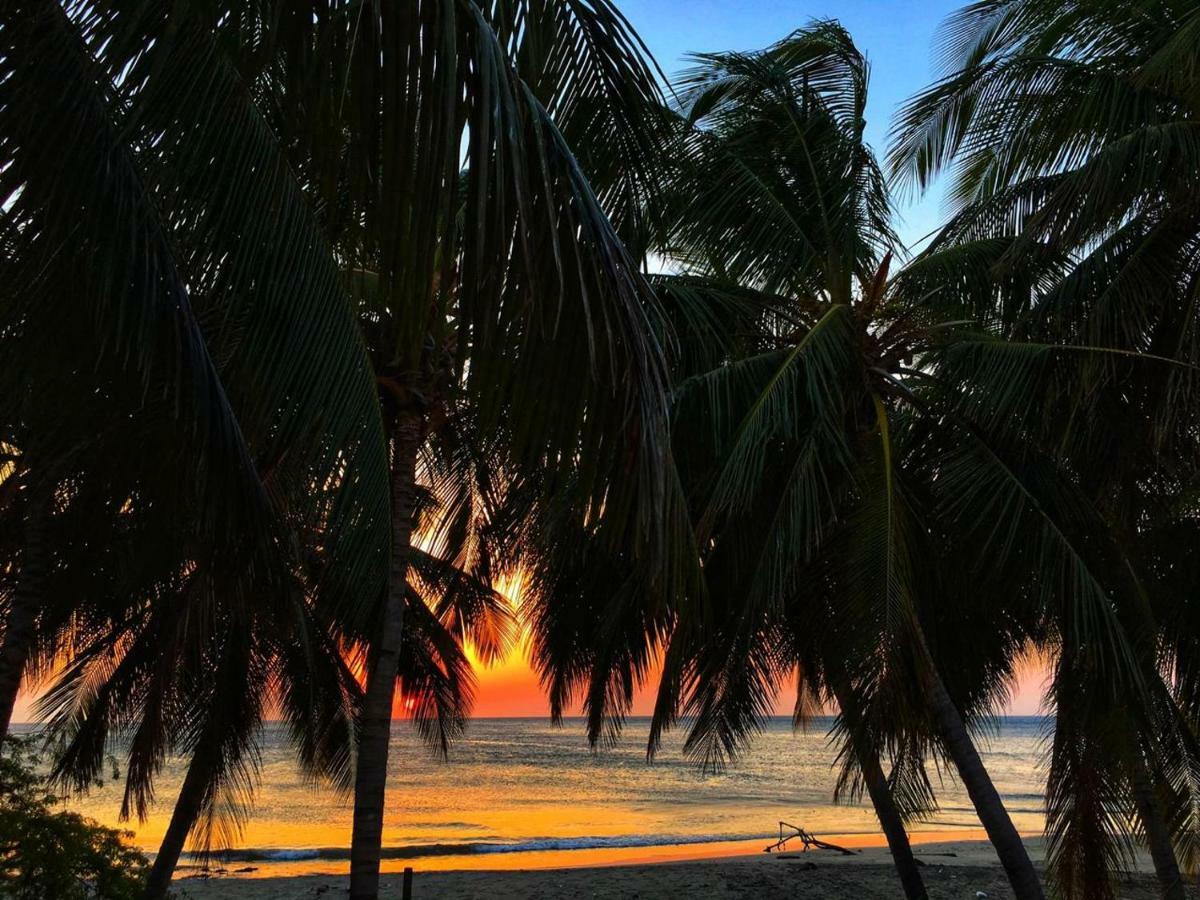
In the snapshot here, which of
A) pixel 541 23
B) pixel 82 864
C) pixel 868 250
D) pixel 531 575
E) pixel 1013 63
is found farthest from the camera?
pixel 531 575

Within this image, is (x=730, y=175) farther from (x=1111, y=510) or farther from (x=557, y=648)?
(x=557, y=648)

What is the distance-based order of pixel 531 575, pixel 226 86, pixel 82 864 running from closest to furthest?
pixel 226 86 → pixel 82 864 → pixel 531 575

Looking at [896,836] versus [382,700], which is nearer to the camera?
[382,700]

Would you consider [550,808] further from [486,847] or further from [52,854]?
[52,854]

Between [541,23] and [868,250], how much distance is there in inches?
277

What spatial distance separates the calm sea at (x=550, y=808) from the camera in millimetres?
22469

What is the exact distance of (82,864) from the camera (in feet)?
20.1

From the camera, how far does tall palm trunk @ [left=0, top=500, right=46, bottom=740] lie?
19.6 feet

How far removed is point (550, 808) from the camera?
3309cm

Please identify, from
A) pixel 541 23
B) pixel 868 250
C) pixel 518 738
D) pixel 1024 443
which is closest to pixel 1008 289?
pixel 868 250

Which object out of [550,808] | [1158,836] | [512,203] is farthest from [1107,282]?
[550,808]

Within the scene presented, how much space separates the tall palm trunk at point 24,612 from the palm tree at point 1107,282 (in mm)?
6512

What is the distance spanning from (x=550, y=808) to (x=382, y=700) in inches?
1057

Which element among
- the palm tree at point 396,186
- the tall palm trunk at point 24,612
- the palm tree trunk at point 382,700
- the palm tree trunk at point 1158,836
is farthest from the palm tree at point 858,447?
the palm tree at point 396,186
